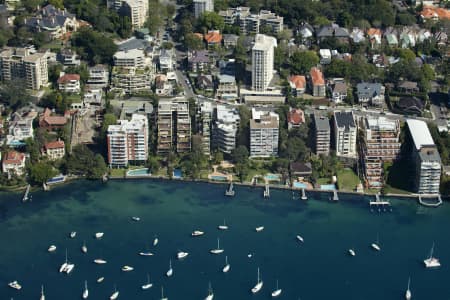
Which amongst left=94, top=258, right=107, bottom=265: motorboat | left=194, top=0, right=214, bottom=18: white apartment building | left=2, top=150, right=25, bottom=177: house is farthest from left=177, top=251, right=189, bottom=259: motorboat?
left=194, top=0, right=214, bottom=18: white apartment building

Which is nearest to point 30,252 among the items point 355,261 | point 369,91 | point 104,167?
point 104,167

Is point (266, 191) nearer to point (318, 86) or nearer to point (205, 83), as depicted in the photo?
point (318, 86)

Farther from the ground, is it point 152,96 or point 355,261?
point 152,96

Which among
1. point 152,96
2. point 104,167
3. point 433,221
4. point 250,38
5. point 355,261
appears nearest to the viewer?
point 355,261

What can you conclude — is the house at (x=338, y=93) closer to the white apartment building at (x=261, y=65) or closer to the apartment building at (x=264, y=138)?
the white apartment building at (x=261, y=65)

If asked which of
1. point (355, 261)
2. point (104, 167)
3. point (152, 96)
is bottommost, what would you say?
point (355, 261)

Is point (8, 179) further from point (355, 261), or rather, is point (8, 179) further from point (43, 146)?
point (355, 261)

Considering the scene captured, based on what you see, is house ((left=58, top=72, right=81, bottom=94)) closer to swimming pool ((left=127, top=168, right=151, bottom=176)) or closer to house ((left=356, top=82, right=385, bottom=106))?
swimming pool ((left=127, top=168, right=151, bottom=176))

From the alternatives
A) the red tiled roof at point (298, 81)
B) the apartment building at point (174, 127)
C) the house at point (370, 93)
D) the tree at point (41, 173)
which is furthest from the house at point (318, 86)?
the tree at point (41, 173)
